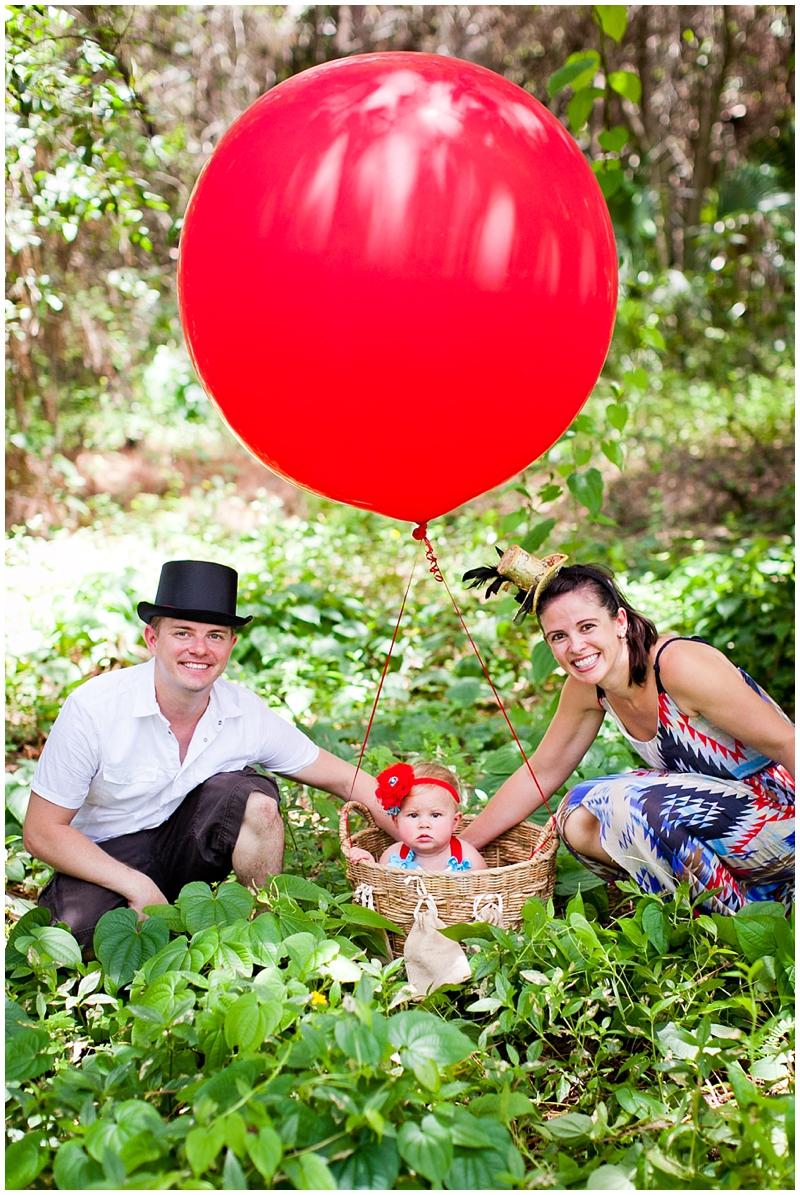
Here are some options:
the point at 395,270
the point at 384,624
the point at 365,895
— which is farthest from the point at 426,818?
the point at 384,624

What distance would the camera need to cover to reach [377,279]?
67.0 inches

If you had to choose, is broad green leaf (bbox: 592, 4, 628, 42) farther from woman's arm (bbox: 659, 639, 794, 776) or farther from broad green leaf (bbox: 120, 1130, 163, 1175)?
broad green leaf (bbox: 120, 1130, 163, 1175)

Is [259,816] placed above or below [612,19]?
below

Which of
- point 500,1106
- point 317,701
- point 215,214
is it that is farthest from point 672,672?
point 317,701

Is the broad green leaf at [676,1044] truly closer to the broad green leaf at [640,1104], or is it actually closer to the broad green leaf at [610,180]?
the broad green leaf at [640,1104]

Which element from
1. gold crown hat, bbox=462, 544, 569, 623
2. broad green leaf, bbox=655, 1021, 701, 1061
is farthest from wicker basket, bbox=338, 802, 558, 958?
gold crown hat, bbox=462, 544, 569, 623

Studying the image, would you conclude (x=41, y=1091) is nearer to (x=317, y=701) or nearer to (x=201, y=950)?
(x=201, y=950)

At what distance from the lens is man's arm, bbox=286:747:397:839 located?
2.65 meters

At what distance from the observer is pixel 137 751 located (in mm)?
2467

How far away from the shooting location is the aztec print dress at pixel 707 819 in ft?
7.76

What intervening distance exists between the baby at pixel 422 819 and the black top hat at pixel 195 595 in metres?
0.55

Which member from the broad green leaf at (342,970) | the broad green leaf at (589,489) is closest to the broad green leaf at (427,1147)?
the broad green leaf at (342,970)

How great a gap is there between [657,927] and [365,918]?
2.06 ft

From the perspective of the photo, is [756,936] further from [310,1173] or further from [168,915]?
[168,915]
